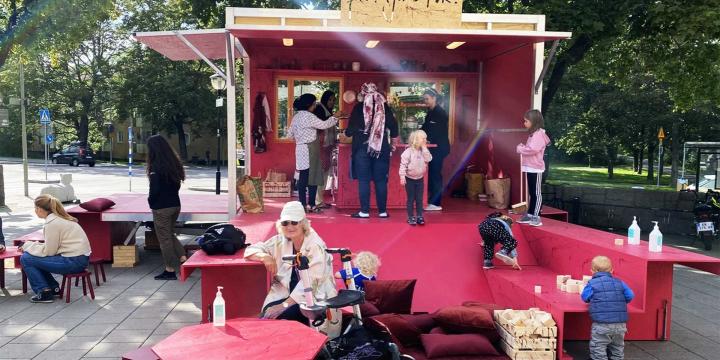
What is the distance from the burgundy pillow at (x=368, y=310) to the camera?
16.9ft

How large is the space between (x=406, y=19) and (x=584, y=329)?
4293 mm

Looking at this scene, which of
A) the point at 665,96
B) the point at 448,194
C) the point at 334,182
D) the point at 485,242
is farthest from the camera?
the point at 665,96

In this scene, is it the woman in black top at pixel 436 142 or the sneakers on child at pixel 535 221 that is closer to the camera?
the sneakers on child at pixel 535 221

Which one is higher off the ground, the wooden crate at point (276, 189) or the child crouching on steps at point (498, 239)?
the wooden crate at point (276, 189)

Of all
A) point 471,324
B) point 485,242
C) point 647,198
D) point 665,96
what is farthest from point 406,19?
point 665,96

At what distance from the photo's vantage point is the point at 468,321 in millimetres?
5055

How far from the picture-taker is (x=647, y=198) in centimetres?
1361

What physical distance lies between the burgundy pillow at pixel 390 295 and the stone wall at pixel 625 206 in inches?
359

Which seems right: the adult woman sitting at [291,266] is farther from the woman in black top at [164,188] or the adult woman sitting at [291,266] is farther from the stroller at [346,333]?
the woman in black top at [164,188]

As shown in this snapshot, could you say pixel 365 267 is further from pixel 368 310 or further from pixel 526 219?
pixel 526 219

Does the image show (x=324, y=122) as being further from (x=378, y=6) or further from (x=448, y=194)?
(x=448, y=194)

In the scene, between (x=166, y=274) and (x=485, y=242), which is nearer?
(x=485, y=242)

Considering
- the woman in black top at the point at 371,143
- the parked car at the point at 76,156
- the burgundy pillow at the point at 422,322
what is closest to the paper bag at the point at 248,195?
the woman in black top at the point at 371,143

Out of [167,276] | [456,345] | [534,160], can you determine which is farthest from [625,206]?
[167,276]
